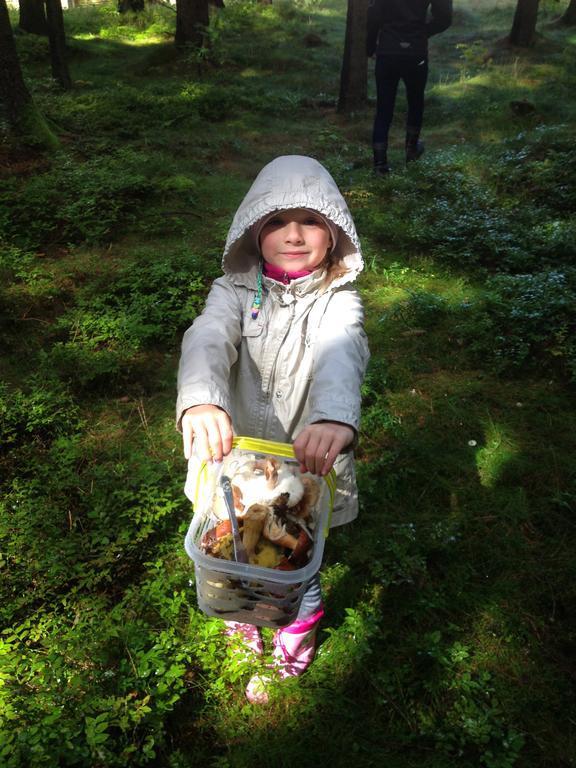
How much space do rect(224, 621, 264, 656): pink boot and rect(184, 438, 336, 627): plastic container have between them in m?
0.95

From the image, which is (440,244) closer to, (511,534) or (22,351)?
(511,534)

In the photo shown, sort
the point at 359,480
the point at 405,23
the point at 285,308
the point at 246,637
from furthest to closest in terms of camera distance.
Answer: the point at 405,23
the point at 359,480
the point at 246,637
the point at 285,308

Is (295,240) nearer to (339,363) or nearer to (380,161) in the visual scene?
(339,363)

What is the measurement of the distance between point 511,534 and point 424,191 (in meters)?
5.64

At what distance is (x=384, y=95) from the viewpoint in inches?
291

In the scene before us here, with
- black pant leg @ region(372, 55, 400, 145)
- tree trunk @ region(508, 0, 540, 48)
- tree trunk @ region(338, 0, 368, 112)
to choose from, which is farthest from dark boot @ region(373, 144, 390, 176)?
tree trunk @ region(508, 0, 540, 48)

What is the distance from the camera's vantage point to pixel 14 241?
18.5 feet

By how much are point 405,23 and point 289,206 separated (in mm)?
6662

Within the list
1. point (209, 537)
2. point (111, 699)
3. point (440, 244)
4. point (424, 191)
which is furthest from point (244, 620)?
point (424, 191)

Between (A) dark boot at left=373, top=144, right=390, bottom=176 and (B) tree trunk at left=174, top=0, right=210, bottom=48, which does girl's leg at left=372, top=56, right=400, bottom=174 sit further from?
(B) tree trunk at left=174, top=0, right=210, bottom=48

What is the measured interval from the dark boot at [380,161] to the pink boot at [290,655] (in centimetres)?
721

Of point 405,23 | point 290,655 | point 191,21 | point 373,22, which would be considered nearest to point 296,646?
point 290,655

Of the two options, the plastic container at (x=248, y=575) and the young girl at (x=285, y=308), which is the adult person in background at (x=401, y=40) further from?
the plastic container at (x=248, y=575)

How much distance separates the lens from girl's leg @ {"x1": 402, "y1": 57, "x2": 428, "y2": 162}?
7191 millimetres
